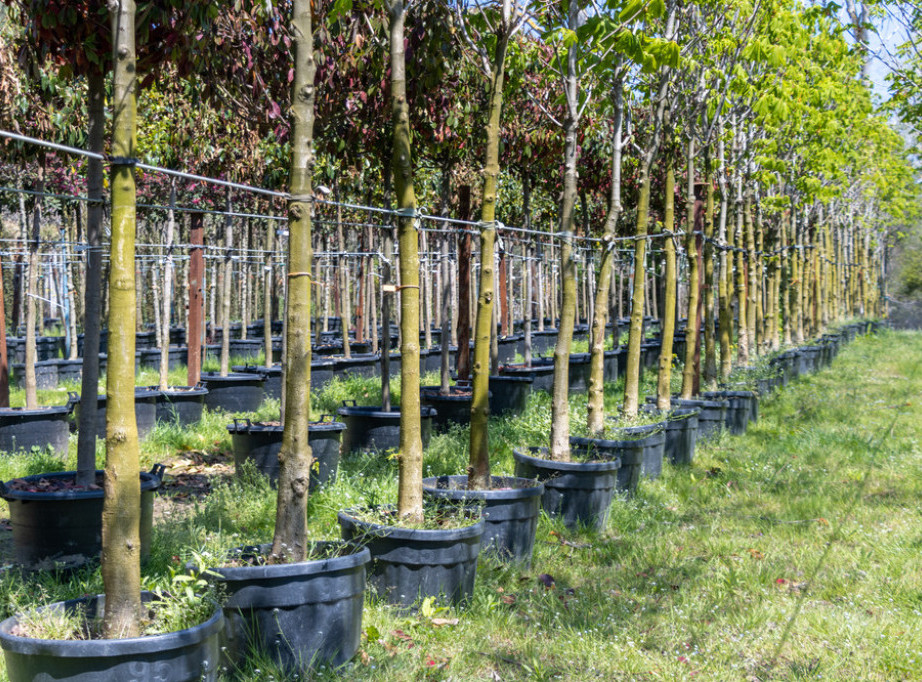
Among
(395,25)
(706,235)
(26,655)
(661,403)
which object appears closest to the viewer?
(26,655)

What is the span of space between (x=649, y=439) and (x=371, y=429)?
88.1 inches

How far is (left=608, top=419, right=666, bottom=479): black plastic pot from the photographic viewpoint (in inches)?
270

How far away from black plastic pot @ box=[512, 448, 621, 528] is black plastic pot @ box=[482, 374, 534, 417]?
13.0ft

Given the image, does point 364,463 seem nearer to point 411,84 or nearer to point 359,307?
point 411,84

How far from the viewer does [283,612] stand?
323cm

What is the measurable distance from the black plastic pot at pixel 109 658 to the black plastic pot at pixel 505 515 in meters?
2.08

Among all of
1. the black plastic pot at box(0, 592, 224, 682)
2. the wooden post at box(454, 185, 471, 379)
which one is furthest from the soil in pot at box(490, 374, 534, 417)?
the black plastic pot at box(0, 592, 224, 682)

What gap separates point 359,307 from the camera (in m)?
15.3

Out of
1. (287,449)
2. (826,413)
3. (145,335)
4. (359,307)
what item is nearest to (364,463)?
(287,449)

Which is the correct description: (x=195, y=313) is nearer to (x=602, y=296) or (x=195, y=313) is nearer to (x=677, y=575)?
(x=602, y=296)

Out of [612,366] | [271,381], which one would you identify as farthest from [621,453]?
[612,366]

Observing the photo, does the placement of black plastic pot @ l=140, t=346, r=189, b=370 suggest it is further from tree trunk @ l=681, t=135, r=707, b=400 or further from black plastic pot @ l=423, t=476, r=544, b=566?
black plastic pot @ l=423, t=476, r=544, b=566

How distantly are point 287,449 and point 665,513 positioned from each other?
3563 millimetres

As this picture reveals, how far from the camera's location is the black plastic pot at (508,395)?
31.9 ft
